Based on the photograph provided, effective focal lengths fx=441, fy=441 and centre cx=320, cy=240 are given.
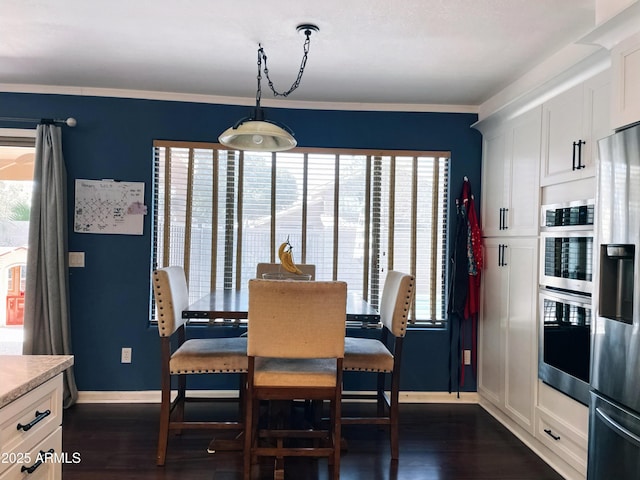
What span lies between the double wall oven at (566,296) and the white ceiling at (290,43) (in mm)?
986

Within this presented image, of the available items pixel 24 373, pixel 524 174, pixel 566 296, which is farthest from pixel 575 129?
pixel 24 373

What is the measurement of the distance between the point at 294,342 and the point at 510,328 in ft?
5.60

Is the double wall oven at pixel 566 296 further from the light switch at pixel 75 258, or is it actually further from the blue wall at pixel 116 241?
the light switch at pixel 75 258

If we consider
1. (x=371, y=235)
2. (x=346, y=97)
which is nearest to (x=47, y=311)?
(x=371, y=235)

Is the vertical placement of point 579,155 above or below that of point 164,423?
above

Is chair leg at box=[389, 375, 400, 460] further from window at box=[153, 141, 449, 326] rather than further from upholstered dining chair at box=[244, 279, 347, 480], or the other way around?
window at box=[153, 141, 449, 326]

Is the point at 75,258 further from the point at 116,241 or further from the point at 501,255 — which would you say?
the point at 501,255

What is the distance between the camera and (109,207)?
11.2 feet

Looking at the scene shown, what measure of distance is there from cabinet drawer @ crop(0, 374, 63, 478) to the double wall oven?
2322mm

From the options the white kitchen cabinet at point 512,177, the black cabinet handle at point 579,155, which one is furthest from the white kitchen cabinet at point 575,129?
the white kitchen cabinet at point 512,177

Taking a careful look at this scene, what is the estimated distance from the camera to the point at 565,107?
8.23 ft

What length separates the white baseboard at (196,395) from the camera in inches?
134

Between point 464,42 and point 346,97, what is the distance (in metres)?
1.15

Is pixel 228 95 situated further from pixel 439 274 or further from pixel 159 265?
pixel 439 274
